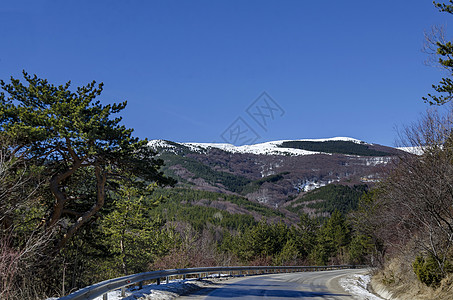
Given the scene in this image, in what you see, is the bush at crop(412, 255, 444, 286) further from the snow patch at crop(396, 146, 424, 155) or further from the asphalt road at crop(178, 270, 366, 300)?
the snow patch at crop(396, 146, 424, 155)

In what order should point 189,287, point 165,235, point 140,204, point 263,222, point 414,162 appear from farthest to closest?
1. point 263,222
2. point 165,235
3. point 140,204
4. point 189,287
5. point 414,162

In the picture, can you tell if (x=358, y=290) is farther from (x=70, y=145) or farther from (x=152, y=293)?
(x=70, y=145)

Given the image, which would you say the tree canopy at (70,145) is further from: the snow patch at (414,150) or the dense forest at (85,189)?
the snow patch at (414,150)

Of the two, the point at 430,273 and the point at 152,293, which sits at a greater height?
the point at 430,273

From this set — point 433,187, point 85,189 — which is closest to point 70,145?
point 85,189

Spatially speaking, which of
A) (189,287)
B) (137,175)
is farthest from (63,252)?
(189,287)

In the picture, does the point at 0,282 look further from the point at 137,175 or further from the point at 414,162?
the point at 414,162

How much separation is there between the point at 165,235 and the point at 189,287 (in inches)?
1095

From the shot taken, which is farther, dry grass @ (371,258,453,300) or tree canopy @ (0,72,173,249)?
tree canopy @ (0,72,173,249)

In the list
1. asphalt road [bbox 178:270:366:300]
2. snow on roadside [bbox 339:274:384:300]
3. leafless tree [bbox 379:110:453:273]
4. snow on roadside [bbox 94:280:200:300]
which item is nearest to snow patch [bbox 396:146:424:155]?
leafless tree [bbox 379:110:453:273]

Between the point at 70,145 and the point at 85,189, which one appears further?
the point at 85,189

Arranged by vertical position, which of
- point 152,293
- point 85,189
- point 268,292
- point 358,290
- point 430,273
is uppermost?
point 85,189

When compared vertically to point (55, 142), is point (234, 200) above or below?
above

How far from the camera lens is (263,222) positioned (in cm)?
7050
